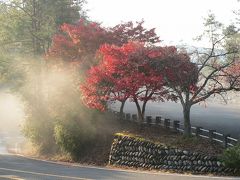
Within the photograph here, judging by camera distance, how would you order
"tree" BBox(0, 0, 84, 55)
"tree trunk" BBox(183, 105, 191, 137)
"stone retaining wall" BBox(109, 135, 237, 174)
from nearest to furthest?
"stone retaining wall" BBox(109, 135, 237, 174) → "tree trunk" BBox(183, 105, 191, 137) → "tree" BBox(0, 0, 84, 55)

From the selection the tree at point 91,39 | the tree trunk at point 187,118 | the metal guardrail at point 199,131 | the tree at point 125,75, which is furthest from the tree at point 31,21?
the tree trunk at point 187,118

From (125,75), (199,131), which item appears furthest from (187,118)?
(125,75)

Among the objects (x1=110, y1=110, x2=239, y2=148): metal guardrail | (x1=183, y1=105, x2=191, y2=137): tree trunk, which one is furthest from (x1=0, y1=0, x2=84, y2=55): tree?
(x1=183, y1=105, x2=191, y2=137): tree trunk

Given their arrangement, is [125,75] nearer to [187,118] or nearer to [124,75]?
[124,75]

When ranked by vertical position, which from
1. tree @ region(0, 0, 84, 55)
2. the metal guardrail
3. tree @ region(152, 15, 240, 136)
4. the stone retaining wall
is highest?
tree @ region(0, 0, 84, 55)

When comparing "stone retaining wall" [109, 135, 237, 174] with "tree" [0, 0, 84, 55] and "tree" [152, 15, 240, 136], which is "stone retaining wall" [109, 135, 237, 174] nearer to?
"tree" [152, 15, 240, 136]

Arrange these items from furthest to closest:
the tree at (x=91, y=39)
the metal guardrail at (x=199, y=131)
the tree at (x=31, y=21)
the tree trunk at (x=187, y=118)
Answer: the tree at (x=31, y=21), the tree at (x=91, y=39), the tree trunk at (x=187, y=118), the metal guardrail at (x=199, y=131)

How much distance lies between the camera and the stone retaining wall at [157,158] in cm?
1905

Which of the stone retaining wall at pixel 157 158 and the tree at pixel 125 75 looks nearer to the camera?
the stone retaining wall at pixel 157 158

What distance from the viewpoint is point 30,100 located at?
38625 mm

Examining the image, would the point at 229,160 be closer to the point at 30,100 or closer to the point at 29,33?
the point at 30,100

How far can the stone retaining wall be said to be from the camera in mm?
19047

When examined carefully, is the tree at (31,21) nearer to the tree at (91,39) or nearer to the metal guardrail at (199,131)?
the tree at (91,39)

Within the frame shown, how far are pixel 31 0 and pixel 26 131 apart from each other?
38.0 ft
